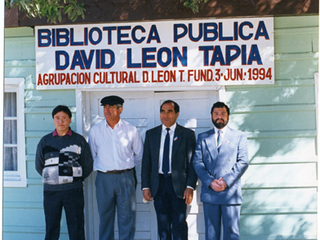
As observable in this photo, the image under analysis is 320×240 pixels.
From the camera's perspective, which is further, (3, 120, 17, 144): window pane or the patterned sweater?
(3, 120, 17, 144): window pane

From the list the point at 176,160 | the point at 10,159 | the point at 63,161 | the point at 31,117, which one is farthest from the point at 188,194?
the point at 10,159

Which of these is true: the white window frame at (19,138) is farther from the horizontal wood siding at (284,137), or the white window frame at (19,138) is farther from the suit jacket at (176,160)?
the horizontal wood siding at (284,137)

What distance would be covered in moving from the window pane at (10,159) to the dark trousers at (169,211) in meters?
2.30

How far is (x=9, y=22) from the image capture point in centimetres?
614

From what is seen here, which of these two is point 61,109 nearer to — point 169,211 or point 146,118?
point 146,118

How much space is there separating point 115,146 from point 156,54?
4.49ft

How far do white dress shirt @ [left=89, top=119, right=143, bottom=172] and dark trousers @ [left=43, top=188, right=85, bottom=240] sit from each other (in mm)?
487

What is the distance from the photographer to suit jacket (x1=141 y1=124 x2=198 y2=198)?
5582 mm

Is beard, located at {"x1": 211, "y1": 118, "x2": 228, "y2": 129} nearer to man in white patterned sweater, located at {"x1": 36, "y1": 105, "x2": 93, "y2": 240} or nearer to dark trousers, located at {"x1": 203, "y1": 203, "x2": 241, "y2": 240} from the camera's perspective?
dark trousers, located at {"x1": 203, "y1": 203, "x2": 241, "y2": 240}

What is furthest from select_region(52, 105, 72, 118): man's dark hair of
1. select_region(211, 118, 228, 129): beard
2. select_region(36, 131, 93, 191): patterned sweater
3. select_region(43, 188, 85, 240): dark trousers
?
select_region(211, 118, 228, 129): beard

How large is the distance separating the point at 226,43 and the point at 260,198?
214 cm

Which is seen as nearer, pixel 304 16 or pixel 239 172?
pixel 239 172

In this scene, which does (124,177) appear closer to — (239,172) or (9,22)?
(239,172)

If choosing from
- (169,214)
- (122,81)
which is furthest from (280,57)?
(169,214)
